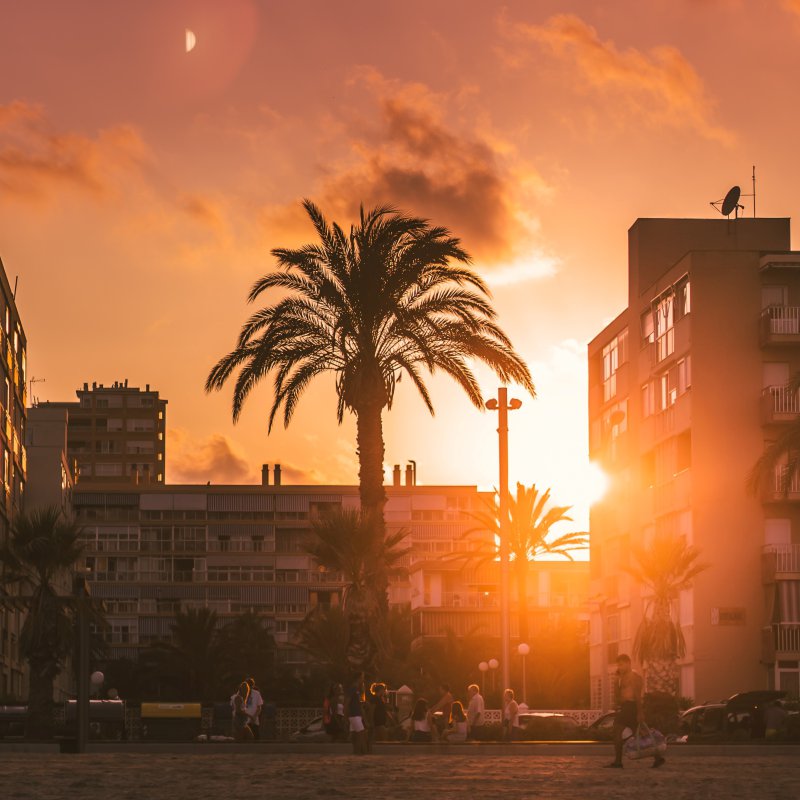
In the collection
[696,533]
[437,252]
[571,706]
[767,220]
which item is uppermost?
[767,220]

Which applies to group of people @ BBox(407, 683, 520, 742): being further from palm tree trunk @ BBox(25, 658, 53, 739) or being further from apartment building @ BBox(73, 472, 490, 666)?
apartment building @ BBox(73, 472, 490, 666)

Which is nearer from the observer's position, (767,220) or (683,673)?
(683,673)

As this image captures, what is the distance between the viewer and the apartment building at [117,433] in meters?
168

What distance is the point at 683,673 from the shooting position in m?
60.9

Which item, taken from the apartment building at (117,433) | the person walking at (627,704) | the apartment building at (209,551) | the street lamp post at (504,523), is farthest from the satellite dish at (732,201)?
the apartment building at (117,433)

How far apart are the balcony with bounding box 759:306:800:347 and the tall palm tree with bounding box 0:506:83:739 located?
85.8 ft

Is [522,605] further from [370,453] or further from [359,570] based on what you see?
[370,453]

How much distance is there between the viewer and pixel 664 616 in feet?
179

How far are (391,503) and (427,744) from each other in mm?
103676

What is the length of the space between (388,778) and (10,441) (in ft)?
201

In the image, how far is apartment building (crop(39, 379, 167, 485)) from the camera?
168 meters

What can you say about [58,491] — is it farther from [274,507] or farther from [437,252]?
[437,252]

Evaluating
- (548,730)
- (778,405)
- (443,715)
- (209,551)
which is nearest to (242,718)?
(443,715)

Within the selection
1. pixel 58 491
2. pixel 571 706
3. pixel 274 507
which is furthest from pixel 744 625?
pixel 274 507
